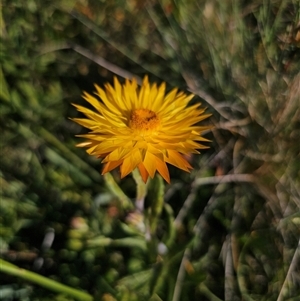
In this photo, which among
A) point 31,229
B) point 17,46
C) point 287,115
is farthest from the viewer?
point 17,46

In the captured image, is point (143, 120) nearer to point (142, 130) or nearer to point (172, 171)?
point (142, 130)

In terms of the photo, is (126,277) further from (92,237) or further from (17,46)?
(17,46)

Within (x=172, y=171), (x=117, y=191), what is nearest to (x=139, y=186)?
(x=117, y=191)

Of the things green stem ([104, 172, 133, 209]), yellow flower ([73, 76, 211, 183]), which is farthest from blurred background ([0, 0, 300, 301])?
yellow flower ([73, 76, 211, 183])

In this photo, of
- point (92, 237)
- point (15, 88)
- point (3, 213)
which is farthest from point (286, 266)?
point (15, 88)

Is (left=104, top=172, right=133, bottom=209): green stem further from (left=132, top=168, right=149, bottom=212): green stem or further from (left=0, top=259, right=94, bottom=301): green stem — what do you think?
(left=0, top=259, right=94, bottom=301): green stem
